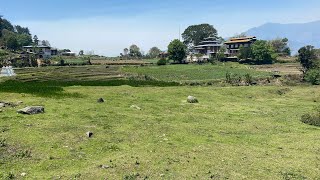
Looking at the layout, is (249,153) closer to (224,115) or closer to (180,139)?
(180,139)

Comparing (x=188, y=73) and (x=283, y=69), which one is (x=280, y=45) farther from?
(x=188, y=73)

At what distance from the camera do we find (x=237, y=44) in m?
183

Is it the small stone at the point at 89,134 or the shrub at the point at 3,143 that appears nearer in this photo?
the shrub at the point at 3,143

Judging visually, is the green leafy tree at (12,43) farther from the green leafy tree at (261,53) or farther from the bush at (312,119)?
the bush at (312,119)

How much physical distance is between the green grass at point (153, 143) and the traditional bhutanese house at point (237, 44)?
142435 millimetres

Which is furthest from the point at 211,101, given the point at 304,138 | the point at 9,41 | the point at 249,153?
the point at 9,41

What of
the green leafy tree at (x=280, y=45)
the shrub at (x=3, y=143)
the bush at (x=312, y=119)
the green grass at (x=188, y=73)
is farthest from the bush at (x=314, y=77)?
the green leafy tree at (x=280, y=45)

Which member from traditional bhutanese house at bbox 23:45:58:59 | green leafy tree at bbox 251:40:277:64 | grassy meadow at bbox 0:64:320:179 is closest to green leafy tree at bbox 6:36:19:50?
traditional bhutanese house at bbox 23:45:58:59

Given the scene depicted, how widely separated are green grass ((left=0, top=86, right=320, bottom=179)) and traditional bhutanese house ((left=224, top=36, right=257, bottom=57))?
142 metres

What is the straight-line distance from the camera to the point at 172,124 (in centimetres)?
3138

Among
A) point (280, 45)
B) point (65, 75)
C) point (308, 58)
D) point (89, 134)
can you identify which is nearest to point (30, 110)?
point (89, 134)

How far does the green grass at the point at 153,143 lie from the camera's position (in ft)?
64.1

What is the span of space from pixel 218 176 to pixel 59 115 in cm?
1741

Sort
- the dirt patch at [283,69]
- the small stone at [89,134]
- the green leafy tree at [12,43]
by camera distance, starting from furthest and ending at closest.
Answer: the green leafy tree at [12,43], the dirt patch at [283,69], the small stone at [89,134]
